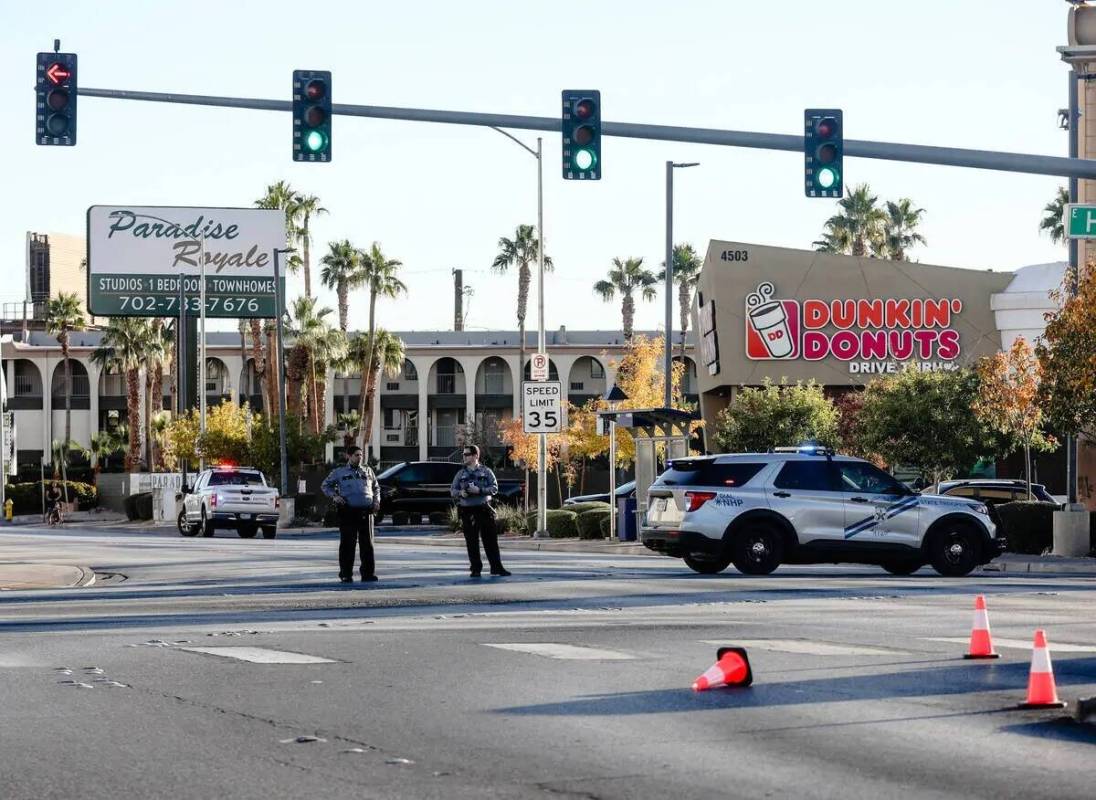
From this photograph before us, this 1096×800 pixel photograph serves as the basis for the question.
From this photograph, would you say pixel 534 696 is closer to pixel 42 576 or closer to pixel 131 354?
pixel 42 576

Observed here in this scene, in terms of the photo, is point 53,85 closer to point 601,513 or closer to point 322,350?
point 601,513

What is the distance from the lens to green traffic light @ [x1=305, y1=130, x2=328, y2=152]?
21844 mm

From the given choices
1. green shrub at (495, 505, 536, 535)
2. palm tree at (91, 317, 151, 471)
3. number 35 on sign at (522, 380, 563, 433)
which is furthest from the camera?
palm tree at (91, 317, 151, 471)

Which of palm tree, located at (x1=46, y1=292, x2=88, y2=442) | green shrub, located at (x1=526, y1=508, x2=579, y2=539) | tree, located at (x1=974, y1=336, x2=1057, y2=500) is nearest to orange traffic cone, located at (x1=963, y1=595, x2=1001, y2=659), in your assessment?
green shrub, located at (x1=526, y1=508, x2=579, y2=539)

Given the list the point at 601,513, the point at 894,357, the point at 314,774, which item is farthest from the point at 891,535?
the point at 894,357

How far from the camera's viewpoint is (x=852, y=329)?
61.8 meters

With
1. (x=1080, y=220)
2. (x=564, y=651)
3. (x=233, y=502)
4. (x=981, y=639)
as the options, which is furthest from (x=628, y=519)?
(x=981, y=639)

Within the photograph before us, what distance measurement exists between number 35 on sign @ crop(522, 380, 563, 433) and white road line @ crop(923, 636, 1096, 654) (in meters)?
22.5

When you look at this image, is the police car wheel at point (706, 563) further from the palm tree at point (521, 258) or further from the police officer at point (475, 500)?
the palm tree at point (521, 258)

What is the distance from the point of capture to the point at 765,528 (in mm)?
24875

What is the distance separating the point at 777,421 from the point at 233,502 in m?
16.6

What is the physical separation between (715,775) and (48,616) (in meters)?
11.5

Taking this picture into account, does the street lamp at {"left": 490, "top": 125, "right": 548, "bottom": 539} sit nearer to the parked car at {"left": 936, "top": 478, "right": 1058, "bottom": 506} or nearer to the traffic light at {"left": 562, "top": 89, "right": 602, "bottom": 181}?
the parked car at {"left": 936, "top": 478, "right": 1058, "bottom": 506}

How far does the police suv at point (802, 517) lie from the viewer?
24.7m
